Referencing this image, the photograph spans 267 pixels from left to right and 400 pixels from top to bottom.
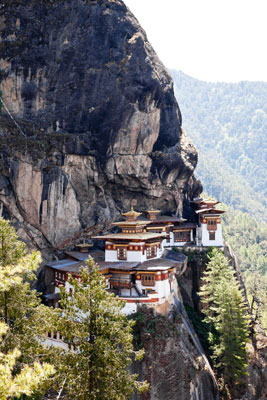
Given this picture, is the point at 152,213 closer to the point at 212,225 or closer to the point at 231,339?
the point at 212,225

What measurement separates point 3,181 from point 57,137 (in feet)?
20.9

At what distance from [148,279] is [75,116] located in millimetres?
17467

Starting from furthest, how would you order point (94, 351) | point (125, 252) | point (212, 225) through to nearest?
point (212, 225) < point (125, 252) < point (94, 351)

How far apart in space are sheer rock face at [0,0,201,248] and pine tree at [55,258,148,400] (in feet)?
69.1

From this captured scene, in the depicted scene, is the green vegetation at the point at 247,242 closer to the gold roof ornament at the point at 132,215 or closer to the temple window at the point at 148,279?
the gold roof ornament at the point at 132,215

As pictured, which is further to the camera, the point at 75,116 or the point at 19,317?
the point at 75,116

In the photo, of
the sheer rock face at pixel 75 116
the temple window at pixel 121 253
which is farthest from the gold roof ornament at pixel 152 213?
the temple window at pixel 121 253

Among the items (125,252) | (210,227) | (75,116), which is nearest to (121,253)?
(125,252)

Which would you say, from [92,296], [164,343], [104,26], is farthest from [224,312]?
[104,26]

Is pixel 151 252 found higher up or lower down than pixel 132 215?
lower down

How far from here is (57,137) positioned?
3447 cm

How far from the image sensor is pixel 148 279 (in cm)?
2848

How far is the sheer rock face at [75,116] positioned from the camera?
33.2 m

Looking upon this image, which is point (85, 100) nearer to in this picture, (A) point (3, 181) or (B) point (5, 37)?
(B) point (5, 37)
